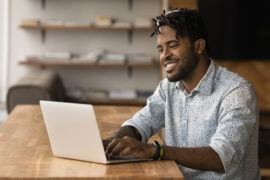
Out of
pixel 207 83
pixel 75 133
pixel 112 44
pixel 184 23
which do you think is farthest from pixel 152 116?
pixel 112 44

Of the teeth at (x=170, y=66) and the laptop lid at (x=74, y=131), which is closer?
the laptop lid at (x=74, y=131)

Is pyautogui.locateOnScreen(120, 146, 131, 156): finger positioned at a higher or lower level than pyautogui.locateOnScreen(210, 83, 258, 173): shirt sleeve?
lower

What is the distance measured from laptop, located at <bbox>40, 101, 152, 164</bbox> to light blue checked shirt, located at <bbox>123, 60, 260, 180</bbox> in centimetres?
33

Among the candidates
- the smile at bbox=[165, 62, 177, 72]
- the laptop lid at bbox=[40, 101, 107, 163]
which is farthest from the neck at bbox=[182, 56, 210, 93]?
the laptop lid at bbox=[40, 101, 107, 163]

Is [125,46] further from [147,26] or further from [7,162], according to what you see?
[7,162]

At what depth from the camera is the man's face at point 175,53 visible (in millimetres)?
1952

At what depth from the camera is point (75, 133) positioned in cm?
170

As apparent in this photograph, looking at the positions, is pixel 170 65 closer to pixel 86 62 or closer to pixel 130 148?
pixel 130 148

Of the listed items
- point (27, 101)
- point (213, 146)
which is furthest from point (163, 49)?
point (27, 101)

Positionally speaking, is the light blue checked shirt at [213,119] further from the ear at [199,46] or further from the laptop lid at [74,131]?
the laptop lid at [74,131]

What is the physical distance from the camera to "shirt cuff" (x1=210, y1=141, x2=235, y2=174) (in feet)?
5.54

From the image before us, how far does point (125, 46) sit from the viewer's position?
17.3ft

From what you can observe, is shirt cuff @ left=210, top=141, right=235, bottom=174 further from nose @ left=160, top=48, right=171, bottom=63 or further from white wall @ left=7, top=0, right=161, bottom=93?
white wall @ left=7, top=0, right=161, bottom=93

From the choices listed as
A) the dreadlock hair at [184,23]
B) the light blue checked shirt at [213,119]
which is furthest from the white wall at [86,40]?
the dreadlock hair at [184,23]
